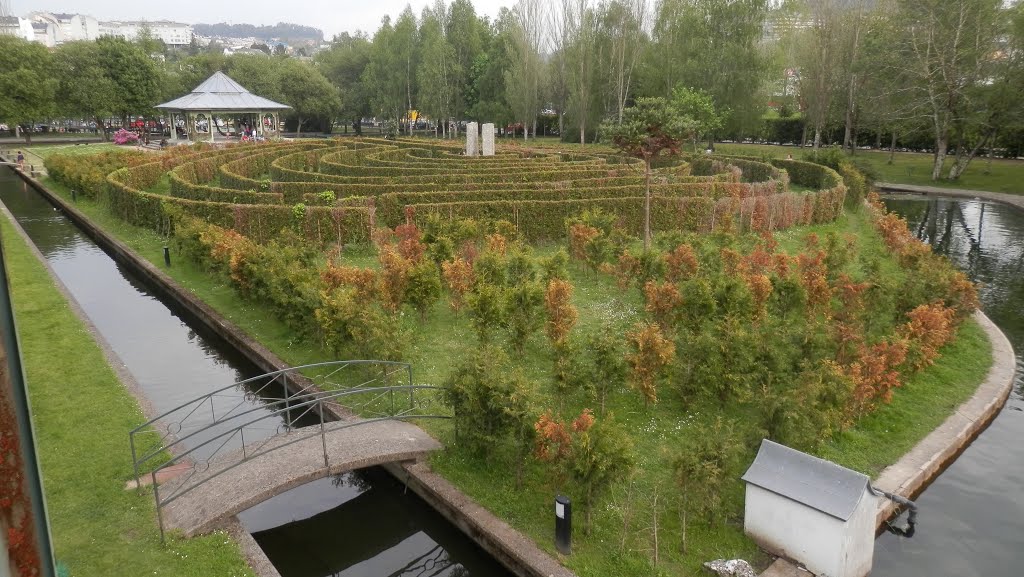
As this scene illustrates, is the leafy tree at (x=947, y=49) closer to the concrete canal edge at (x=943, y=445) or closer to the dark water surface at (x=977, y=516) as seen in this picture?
the dark water surface at (x=977, y=516)

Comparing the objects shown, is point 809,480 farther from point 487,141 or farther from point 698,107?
point 698,107

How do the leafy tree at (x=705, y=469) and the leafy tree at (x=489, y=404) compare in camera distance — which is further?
the leafy tree at (x=489, y=404)

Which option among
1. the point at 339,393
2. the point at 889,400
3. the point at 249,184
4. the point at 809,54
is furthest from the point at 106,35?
the point at 889,400

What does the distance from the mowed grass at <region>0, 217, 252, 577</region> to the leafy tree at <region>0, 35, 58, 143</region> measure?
4874cm

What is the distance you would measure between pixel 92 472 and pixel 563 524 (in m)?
6.59

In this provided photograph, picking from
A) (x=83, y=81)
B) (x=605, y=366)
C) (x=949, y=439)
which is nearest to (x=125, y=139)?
(x=83, y=81)

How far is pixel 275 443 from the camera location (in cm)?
1031

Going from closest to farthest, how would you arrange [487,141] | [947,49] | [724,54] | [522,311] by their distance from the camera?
[522,311] < [947,49] < [487,141] < [724,54]

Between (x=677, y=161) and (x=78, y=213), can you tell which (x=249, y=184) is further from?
(x=677, y=161)

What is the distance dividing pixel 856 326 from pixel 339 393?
31.8 ft

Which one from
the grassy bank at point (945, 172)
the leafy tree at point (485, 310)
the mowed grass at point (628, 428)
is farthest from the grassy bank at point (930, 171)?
the leafy tree at point (485, 310)

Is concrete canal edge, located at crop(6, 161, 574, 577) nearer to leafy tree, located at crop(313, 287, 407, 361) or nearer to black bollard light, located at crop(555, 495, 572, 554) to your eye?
black bollard light, located at crop(555, 495, 572, 554)

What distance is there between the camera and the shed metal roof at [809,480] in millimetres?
7676

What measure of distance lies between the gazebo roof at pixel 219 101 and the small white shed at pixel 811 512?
173ft
